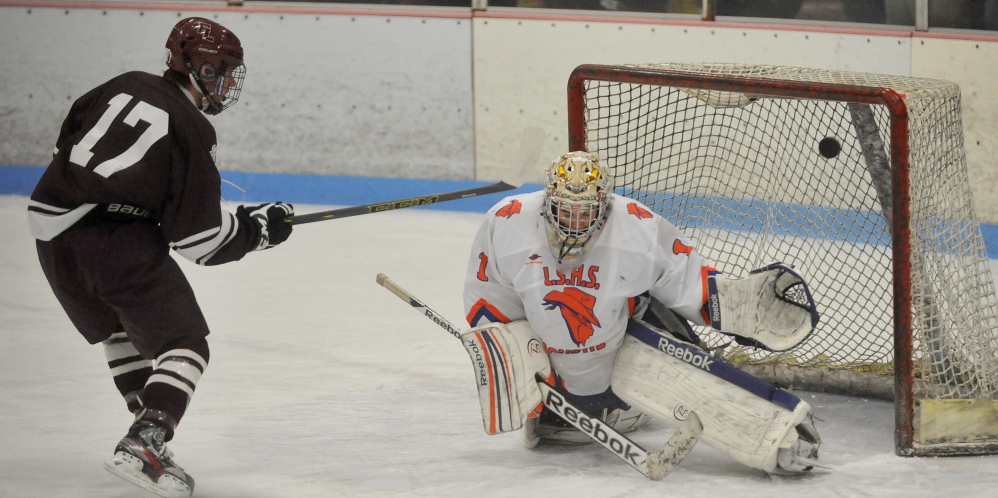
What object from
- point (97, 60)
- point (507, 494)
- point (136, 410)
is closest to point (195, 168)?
point (136, 410)

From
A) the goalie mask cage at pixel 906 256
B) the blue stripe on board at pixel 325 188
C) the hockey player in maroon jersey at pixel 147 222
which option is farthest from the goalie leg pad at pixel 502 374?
the blue stripe on board at pixel 325 188

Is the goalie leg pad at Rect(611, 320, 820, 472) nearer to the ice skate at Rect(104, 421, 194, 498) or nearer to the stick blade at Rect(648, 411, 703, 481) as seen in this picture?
the stick blade at Rect(648, 411, 703, 481)

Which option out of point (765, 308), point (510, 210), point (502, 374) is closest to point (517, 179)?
point (510, 210)

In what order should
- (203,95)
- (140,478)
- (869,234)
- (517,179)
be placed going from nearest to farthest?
(140,478)
(203,95)
(517,179)
(869,234)

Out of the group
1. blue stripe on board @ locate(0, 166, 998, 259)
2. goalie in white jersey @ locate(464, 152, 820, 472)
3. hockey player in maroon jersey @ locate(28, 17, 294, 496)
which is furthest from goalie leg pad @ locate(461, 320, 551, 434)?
blue stripe on board @ locate(0, 166, 998, 259)

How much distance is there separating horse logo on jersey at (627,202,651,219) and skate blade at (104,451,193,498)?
1.13 m

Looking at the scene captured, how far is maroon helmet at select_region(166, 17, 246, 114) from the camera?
8.66 feet

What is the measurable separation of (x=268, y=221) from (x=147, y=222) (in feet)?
0.92

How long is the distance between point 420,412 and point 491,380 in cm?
60

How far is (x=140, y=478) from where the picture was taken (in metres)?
2.44

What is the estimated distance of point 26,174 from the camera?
6422 millimetres

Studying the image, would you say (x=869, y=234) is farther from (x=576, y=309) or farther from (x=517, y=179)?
(x=576, y=309)

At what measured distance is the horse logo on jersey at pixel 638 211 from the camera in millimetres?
2752

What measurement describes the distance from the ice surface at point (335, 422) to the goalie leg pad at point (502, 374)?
0.47 ft
